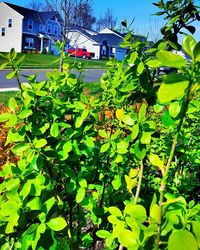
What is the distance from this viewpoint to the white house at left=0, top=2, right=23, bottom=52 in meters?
55.3

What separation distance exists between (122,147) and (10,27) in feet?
192

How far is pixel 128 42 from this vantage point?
1.75m

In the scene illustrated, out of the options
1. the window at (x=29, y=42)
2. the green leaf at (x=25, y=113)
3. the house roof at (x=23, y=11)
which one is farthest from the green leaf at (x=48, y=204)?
the window at (x=29, y=42)

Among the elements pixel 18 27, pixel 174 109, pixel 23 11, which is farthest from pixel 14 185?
pixel 23 11

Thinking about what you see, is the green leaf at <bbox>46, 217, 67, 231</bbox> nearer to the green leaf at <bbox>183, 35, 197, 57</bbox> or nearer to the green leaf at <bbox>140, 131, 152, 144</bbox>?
the green leaf at <bbox>140, 131, 152, 144</bbox>

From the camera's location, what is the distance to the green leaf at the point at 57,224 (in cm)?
135

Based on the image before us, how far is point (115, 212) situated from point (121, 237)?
245 millimetres

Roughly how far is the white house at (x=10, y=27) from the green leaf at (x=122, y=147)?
A: 184ft

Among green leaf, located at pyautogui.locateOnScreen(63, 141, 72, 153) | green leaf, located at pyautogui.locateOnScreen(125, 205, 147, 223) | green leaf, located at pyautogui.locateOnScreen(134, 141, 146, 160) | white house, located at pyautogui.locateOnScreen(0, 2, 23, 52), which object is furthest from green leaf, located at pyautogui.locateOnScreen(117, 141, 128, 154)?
white house, located at pyautogui.locateOnScreen(0, 2, 23, 52)

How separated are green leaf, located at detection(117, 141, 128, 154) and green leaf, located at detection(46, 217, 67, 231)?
1.67 feet

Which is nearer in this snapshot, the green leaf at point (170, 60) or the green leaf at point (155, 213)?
the green leaf at point (170, 60)

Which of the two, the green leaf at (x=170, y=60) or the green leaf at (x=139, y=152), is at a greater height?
the green leaf at (x=170, y=60)

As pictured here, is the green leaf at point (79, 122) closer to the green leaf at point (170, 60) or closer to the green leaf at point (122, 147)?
the green leaf at point (122, 147)

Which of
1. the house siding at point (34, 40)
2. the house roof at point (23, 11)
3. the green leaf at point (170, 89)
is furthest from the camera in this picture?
the house siding at point (34, 40)
